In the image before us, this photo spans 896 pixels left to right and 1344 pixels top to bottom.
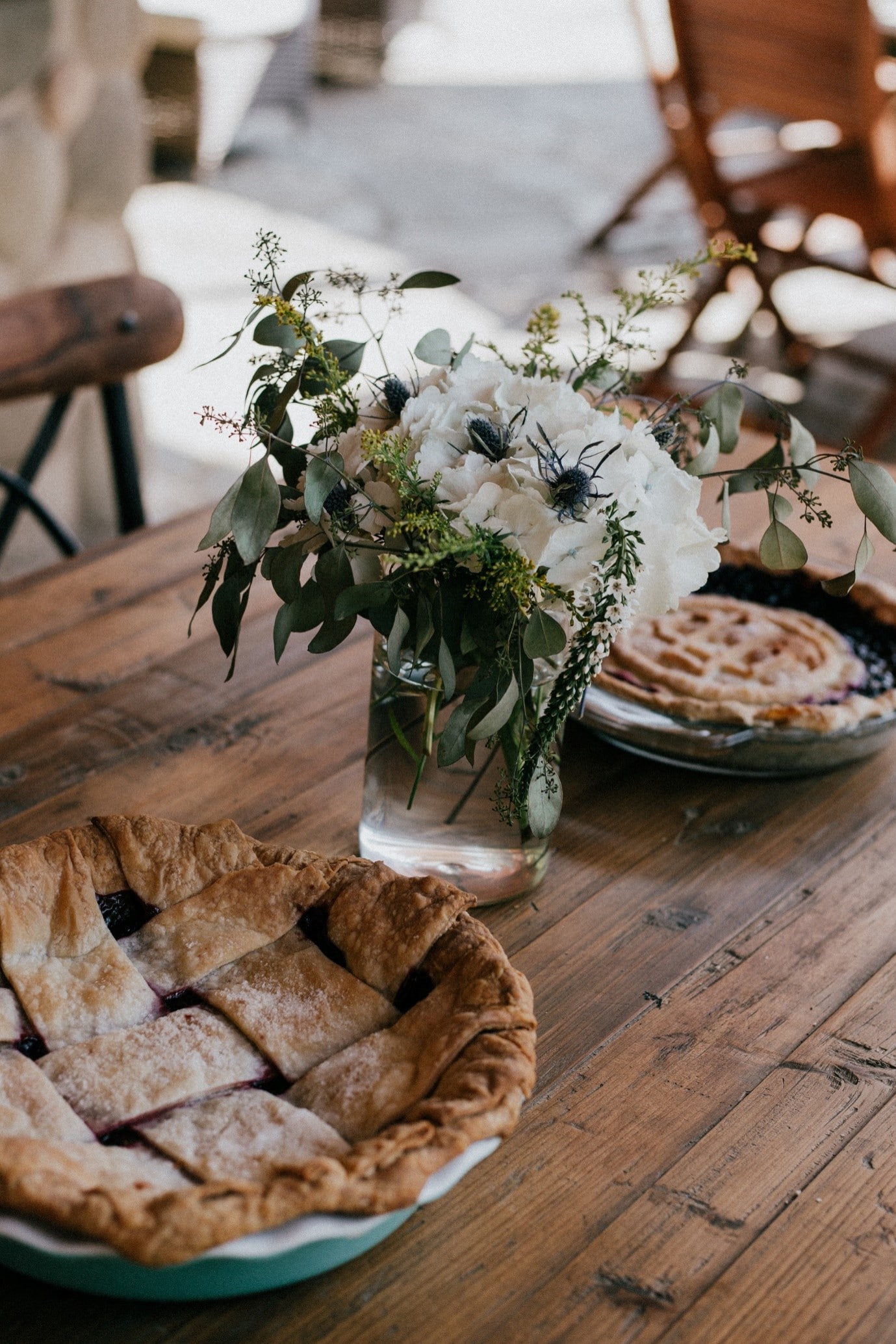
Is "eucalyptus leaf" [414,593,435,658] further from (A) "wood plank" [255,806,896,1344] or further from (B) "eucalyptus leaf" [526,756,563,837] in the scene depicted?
(A) "wood plank" [255,806,896,1344]

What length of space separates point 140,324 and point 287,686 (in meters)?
0.58

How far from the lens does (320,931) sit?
86 cm

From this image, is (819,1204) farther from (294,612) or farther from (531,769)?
(294,612)

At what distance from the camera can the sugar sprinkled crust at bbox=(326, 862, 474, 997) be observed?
0.82 metres

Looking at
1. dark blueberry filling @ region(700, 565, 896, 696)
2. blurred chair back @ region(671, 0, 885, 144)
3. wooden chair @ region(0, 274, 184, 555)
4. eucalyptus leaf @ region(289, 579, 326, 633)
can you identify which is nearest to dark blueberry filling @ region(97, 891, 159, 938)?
eucalyptus leaf @ region(289, 579, 326, 633)

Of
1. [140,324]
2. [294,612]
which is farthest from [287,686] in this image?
[140,324]

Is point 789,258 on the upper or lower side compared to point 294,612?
lower

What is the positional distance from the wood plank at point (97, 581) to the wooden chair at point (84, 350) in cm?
19

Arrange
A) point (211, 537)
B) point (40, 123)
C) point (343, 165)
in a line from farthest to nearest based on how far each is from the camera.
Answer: point (343, 165)
point (40, 123)
point (211, 537)

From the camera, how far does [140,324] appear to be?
1.59 meters

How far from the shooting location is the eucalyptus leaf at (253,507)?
839 millimetres

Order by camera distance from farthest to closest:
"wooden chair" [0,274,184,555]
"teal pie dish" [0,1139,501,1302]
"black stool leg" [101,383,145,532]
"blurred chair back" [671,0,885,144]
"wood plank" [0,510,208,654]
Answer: "blurred chair back" [671,0,885,144], "black stool leg" [101,383,145,532], "wooden chair" [0,274,184,555], "wood plank" [0,510,208,654], "teal pie dish" [0,1139,501,1302]

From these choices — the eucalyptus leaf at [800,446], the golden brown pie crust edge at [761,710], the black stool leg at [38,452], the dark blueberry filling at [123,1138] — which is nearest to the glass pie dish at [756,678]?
the golden brown pie crust edge at [761,710]

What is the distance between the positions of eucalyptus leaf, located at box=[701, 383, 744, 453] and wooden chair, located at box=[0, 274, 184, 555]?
837mm
